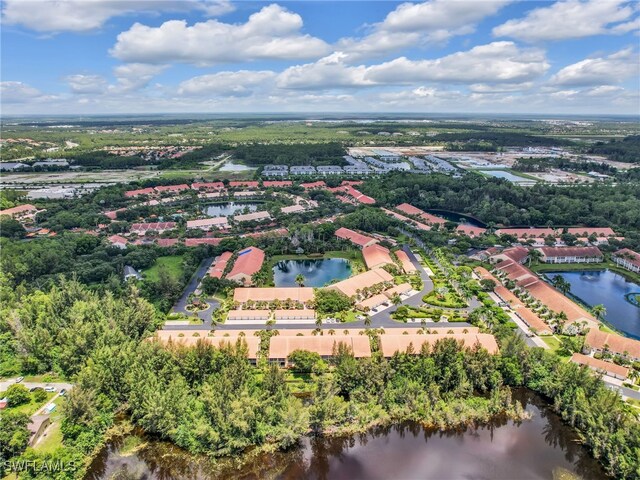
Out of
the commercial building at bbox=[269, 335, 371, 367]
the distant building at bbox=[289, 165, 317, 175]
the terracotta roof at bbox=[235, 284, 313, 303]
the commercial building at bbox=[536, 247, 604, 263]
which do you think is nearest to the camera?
the commercial building at bbox=[269, 335, 371, 367]

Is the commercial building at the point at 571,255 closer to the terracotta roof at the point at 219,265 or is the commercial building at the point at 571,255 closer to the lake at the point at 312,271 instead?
the lake at the point at 312,271

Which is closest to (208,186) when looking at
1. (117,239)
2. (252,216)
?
(252,216)

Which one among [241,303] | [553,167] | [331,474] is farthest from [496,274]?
[553,167]

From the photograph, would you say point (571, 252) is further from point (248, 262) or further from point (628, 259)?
point (248, 262)

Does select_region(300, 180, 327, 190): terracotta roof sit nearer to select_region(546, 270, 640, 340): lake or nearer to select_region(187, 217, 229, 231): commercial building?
select_region(187, 217, 229, 231): commercial building

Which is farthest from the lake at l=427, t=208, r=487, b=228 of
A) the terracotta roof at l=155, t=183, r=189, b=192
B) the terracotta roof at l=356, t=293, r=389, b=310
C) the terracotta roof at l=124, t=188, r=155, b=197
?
the terracotta roof at l=124, t=188, r=155, b=197

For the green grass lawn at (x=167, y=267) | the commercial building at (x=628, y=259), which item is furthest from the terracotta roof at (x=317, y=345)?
the commercial building at (x=628, y=259)

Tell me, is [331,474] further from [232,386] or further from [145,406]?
[145,406]
